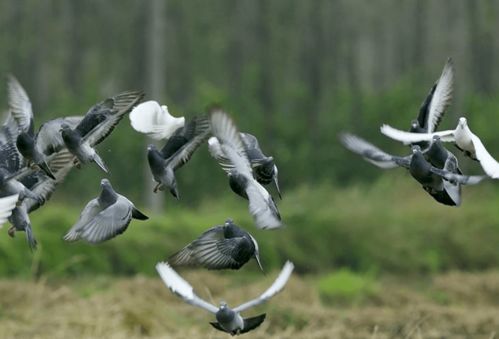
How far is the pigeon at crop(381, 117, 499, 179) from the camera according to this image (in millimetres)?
3205

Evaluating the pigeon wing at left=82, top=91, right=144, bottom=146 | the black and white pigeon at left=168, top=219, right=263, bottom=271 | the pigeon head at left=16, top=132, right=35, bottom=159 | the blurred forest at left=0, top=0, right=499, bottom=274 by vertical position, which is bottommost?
the blurred forest at left=0, top=0, right=499, bottom=274

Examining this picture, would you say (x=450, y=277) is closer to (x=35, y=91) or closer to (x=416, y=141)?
(x=416, y=141)

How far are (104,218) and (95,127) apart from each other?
295 millimetres

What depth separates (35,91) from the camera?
94.1ft

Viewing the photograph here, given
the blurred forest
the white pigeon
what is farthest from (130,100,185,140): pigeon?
the blurred forest

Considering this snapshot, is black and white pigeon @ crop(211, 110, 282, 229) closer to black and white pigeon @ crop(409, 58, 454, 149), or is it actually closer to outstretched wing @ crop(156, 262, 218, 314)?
outstretched wing @ crop(156, 262, 218, 314)

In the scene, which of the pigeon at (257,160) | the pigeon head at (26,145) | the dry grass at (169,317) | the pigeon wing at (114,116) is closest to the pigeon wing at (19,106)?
the pigeon head at (26,145)

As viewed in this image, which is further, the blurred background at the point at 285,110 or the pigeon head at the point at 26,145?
the blurred background at the point at 285,110

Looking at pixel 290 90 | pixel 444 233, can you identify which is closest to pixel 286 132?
pixel 290 90

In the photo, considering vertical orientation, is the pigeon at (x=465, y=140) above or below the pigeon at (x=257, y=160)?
above

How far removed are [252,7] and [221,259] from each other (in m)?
26.2

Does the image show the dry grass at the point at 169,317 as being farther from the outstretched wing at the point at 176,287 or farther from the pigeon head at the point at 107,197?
the pigeon head at the point at 107,197

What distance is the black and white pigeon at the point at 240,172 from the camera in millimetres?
3250

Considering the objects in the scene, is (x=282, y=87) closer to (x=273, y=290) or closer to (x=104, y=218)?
(x=273, y=290)
